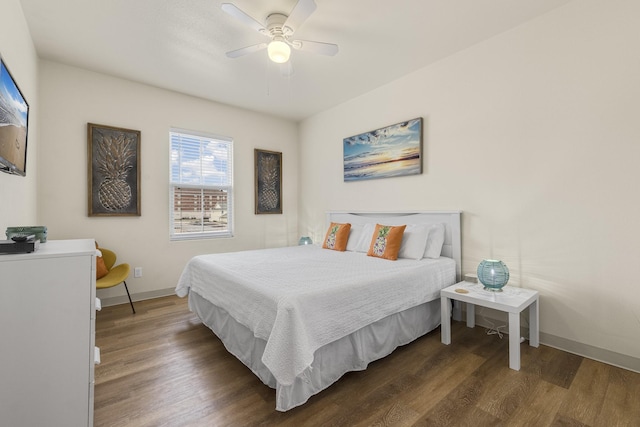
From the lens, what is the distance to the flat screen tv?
61.1 inches

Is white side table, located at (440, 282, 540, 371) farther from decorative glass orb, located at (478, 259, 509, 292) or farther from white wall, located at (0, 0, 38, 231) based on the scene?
white wall, located at (0, 0, 38, 231)

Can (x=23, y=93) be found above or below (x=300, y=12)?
below

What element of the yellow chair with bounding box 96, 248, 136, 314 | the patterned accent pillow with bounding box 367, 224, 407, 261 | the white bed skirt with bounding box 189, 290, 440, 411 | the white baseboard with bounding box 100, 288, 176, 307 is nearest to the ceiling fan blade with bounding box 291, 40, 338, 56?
the patterned accent pillow with bounding box 367, 224, 407, 261

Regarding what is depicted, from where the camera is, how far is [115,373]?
198cm

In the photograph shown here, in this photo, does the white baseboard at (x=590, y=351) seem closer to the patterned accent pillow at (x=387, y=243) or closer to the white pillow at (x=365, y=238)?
the patterned accent pillow at (x=387, y=243)

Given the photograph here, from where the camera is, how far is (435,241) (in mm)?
2945

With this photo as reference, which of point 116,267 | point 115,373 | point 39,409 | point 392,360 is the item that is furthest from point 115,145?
point 392,360

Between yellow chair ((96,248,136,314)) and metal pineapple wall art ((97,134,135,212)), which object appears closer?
yellow chair ((96,248,136,314))

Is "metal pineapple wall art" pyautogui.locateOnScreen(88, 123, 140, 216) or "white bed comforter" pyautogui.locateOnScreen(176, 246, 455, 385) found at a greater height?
"metal pineapple wall art" pyautogui.locateOnScreen(88, 123, 140, 216)

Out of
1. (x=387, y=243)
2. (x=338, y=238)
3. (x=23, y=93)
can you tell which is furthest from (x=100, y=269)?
(x=387, y=243)

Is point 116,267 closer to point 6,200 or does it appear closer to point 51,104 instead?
point 6,200

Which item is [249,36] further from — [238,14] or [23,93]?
[23,93]

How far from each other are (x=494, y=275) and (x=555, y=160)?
106 cm

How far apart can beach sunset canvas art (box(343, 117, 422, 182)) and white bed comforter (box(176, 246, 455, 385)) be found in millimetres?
1193
